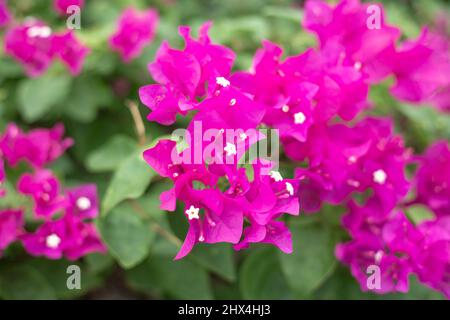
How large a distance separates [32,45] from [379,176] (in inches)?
42.4

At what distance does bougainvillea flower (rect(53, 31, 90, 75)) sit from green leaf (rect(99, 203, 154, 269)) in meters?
0.55

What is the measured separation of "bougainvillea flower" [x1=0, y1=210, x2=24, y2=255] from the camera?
3.93 feet

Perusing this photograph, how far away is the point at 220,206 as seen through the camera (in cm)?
92

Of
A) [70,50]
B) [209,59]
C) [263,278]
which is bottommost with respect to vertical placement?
[263,278]

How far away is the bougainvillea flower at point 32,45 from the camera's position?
1.58m

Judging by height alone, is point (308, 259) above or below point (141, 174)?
below

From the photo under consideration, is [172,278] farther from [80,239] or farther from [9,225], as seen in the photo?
[9,225]

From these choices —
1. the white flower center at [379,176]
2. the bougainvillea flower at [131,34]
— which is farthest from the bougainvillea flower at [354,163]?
the bougainvillea flower at [131,34]

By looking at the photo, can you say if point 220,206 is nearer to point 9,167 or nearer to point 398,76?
point 398,76

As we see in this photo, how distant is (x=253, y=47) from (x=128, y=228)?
87cm

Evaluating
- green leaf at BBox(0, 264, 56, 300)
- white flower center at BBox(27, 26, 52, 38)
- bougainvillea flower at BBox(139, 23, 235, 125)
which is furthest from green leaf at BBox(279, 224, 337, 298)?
white flower center at BBox(27, 26, 52, 38)

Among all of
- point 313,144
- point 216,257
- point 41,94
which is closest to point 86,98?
point 41,94

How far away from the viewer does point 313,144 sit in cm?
112
